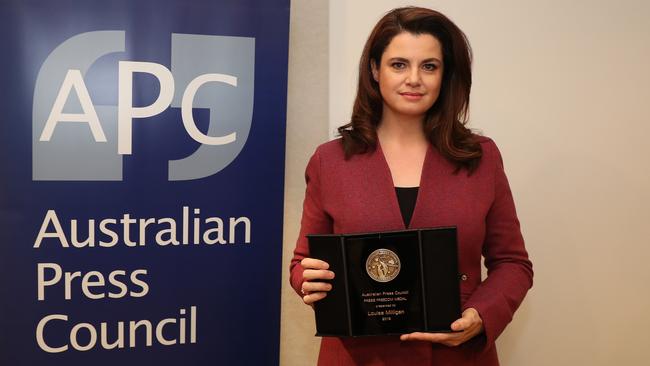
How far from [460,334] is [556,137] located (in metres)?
1.52

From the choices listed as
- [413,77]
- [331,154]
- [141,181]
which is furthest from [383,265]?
[141,181]

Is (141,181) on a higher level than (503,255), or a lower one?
higher

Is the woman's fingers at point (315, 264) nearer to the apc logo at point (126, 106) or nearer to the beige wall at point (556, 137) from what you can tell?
the apc logo at point (126, 106)

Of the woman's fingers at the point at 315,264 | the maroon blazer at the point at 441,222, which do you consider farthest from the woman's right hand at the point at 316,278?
the maroon blazer at the point at 441,222

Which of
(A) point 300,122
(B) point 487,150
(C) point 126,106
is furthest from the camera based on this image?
(A) point 300,122

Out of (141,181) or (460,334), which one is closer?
(460,334)

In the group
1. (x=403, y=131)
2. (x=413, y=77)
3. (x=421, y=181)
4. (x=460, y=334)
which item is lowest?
(x=460, y=334)

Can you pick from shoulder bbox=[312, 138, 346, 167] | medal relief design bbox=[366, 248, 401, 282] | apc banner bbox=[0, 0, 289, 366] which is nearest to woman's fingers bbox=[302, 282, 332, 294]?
medal relief design bbox=[366, 248, 401, 282]

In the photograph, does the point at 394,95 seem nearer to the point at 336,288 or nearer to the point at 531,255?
the point at 336,288

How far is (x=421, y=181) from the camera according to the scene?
154 centimetres

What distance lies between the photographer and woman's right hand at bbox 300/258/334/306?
1407 mm

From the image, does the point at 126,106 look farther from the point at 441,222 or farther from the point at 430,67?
the point at 441,222

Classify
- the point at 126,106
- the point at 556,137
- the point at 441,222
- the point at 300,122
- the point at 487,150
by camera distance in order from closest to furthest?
the point at 441,222 < the point at 487,150 < the point at 126,106 < the point at 300,122 < the point at 556,137

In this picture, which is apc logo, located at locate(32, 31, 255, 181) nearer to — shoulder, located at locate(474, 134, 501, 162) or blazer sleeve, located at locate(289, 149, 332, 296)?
blazer sleeve, located at locate(289, 149, 332, 296)
